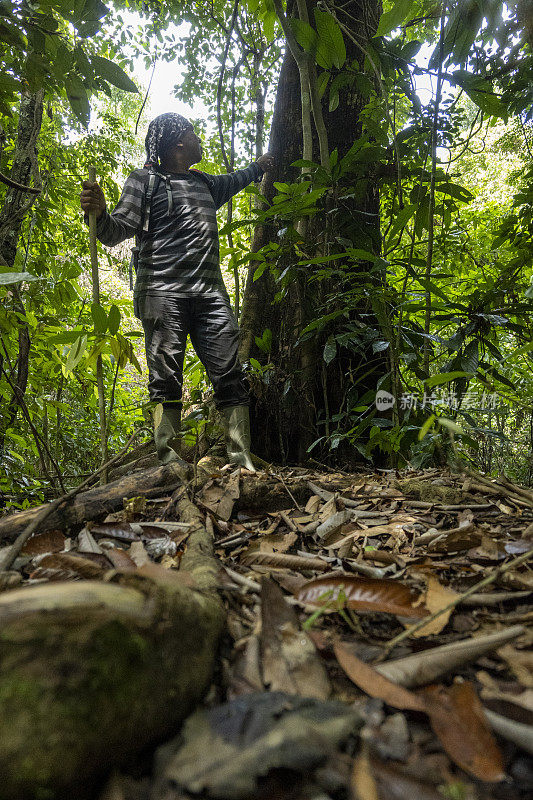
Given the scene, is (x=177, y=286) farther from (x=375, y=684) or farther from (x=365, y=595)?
(x=375, y=684)

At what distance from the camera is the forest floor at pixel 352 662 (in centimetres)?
53

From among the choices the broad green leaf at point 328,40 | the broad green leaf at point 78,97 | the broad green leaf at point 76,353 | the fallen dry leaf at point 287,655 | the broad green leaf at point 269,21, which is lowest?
the fallen dry leaf at point 287,655

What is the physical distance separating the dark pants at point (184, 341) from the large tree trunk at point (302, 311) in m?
0.37

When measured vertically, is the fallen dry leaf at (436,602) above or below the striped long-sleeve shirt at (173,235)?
below

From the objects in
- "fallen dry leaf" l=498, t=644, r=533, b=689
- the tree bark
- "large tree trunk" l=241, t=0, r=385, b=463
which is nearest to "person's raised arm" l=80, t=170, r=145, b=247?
"large tree trunk" l=241, t=0, r=385, b=463

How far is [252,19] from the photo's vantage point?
4277 millimetres

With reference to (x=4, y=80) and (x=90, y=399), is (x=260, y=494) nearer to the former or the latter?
(x=4, y=80)

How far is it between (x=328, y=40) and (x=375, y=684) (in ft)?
8.78

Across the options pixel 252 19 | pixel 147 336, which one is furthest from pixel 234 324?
pixel 252 19

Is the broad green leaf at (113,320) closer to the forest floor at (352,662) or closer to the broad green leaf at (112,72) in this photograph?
the forest floor at (352,662)

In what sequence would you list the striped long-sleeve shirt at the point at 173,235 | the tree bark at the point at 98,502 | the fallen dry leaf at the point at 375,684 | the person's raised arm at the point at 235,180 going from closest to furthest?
the fallen dry leaf at the point at 375,684 < the tree bark at the point at 98,502 < the striped long-sleeve shirt at the point at 173,235 < the person's raised arm at the point at 235,180

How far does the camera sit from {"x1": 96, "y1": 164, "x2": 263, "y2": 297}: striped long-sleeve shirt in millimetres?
2836

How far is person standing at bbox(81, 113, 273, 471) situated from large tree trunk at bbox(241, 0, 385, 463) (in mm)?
401

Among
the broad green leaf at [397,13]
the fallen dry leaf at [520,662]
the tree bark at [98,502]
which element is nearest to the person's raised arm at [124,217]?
the tree bark at [98,502]
